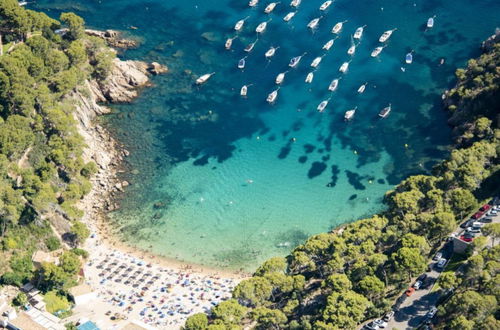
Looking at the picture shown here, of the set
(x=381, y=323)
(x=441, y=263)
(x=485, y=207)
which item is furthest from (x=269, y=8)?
(x=381, y=323)

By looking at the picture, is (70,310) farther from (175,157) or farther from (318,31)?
(318,31)

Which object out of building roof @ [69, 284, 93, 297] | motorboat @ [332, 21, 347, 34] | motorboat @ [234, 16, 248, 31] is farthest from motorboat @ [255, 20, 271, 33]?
building roof @ [69, 284, 93, 297]

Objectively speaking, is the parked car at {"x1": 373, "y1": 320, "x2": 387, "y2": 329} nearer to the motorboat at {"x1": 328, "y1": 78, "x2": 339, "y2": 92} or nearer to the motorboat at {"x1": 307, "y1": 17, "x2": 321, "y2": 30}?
the motorboat at {"x1": 328, "y1": 78, "x2": 339, "y2": 92}

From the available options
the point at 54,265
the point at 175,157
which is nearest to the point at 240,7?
the point at 175,157

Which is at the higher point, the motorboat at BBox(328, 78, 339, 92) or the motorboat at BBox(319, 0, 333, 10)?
the motorboat at BBox(319, 0, 333, 10)

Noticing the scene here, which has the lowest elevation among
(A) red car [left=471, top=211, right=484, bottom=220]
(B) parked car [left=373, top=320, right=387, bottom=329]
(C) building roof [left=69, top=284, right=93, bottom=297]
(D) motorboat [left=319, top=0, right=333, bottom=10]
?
(C) building roof [left=69, top=284, right=93, bottom=297]

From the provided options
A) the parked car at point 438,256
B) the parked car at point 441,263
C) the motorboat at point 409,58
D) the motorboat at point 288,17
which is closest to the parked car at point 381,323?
the parked car at point 441,263
